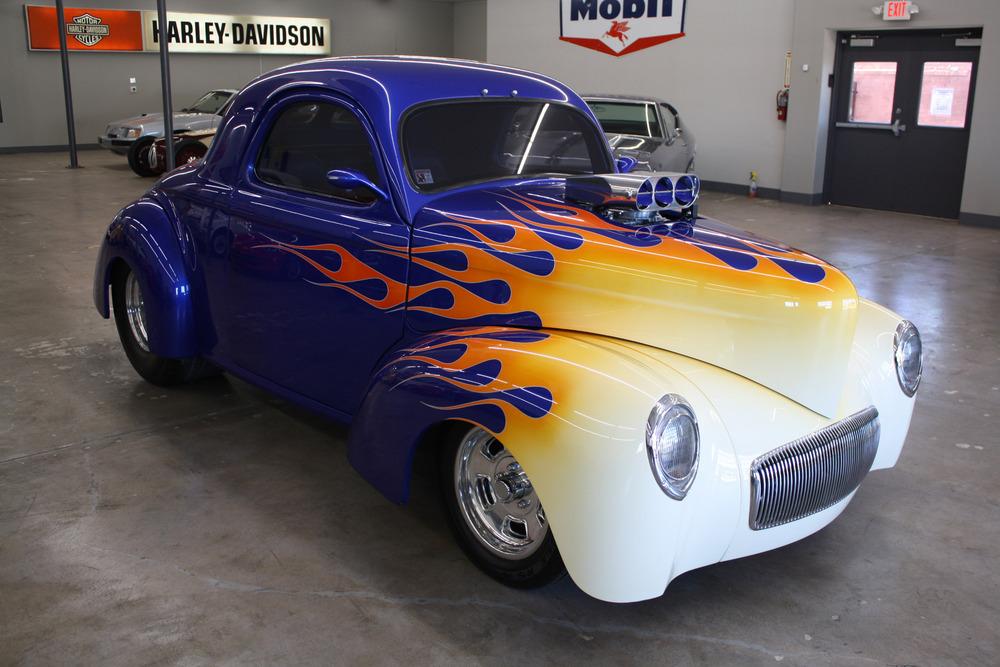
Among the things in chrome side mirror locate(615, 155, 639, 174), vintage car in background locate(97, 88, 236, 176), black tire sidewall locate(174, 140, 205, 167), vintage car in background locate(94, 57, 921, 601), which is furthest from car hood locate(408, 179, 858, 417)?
vintage car in background locate(97, 88, 236, 176)

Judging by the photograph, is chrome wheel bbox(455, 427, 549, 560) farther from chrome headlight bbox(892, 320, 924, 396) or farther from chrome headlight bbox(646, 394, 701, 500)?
chrome headlight bbox(892, 320, 924, 396)

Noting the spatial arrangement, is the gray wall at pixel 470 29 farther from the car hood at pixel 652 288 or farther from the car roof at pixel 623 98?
the car hood at pixel 652 288

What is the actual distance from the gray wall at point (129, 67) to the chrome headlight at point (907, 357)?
18379 mm

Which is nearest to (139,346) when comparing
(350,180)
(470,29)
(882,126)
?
(350,180)

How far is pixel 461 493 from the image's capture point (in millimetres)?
3031

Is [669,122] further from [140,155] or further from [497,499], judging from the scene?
[497,499]

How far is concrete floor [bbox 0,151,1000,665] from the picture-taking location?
2676 millimetres

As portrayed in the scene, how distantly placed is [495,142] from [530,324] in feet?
3.28

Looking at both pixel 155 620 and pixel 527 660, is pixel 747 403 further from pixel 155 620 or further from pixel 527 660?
pixel 155 620

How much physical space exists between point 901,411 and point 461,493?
5.26 ft

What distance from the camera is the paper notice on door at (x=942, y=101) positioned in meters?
11.3

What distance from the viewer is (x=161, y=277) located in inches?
166

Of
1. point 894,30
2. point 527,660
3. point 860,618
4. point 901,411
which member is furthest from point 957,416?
point 894,30

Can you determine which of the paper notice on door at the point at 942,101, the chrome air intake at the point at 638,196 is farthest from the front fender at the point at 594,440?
the paper notice on door at the point at 942,101
